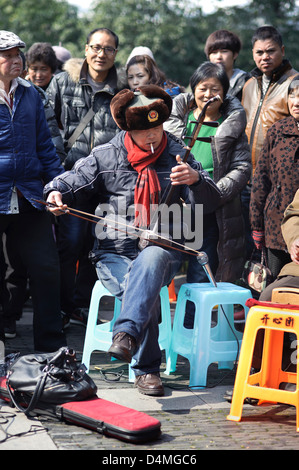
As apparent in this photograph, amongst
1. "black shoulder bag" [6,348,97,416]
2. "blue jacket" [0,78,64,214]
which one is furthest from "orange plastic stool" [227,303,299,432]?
"blue jacket" [0,78,64,214]

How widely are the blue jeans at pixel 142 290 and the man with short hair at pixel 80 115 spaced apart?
3.74 feet

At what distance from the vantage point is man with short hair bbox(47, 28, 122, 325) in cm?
546

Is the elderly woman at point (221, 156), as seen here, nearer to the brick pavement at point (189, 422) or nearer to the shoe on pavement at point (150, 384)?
the brick pavement at point (189, 422)

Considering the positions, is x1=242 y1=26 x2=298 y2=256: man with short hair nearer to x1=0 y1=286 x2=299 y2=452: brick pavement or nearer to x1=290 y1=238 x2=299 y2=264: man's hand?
x1=290 y1=238 x2=299 y2=264: man's hand

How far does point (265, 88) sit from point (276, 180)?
4.57 feet

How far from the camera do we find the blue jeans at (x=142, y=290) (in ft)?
12.5

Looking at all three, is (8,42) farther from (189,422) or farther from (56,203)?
(189,422)

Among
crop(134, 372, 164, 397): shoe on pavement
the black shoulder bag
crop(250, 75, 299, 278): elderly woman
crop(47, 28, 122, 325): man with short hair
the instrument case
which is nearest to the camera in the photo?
the instrument case

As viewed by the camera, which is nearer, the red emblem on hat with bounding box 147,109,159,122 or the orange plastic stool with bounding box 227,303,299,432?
the orange plastic stool with bounding box 227,303,299,432

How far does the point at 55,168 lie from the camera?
15.2 ft

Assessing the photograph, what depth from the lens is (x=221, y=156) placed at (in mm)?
5242

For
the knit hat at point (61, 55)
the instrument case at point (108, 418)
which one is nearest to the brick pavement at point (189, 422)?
the instrument case at point (108, 418)

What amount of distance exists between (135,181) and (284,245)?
109cm

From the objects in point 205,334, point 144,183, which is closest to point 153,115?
point 144,183
